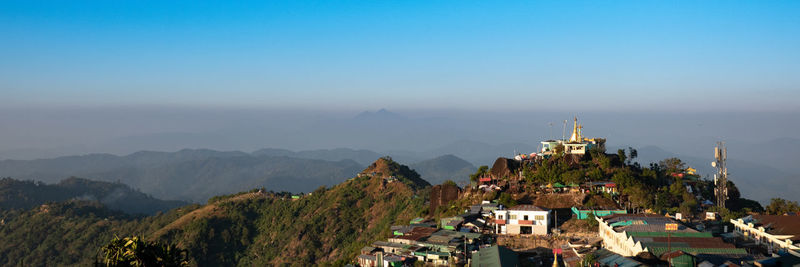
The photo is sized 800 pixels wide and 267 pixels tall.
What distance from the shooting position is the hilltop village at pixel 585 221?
28.9 meters

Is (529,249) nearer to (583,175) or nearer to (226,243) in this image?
(583,175)

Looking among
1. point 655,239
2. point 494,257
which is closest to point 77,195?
point 494,257

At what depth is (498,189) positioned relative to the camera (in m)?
45.2

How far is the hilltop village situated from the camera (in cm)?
2886

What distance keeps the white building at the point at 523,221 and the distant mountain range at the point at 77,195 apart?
124 meters

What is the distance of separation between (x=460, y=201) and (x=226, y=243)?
30997 mm

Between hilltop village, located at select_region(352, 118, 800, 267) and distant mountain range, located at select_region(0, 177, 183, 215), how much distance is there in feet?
390

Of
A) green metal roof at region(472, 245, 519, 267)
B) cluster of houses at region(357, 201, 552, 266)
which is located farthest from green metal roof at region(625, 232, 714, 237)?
cluster of houses at region(357, 201, 552, 266)

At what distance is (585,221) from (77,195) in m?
150

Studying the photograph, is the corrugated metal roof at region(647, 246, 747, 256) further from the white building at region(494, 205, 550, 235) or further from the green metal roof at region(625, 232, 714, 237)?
the white building at region(494, 205, 550, 235)

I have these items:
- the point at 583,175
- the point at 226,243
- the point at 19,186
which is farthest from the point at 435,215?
the point at 19,186

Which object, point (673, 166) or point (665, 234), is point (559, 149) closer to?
point (673, 166)

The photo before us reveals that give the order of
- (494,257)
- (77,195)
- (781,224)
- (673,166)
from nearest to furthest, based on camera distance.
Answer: (494,257) < (781,224) < (673,166) < (77,195)

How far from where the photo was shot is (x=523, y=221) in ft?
122
